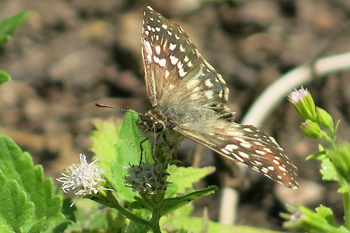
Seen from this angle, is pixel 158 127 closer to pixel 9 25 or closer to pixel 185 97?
pixel 185 97

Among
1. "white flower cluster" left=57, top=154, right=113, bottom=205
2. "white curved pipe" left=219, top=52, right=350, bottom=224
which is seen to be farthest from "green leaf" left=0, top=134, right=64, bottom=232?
"white curved pipe" left=219, top=52, right=350, bottom=224

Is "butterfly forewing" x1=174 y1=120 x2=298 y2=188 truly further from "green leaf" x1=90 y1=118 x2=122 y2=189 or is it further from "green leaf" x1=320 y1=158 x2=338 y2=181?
"green leaf" x1=90 y1=118 x2=122 y2=189

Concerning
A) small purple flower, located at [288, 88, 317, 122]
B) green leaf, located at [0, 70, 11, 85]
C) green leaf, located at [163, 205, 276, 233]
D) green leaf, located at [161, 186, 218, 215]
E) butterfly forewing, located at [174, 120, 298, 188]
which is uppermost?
small purple flower, located at [288, 88, 317, 122]

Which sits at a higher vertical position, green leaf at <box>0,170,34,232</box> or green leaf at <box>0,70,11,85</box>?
green leaf at <box>0,70,11,85</box>

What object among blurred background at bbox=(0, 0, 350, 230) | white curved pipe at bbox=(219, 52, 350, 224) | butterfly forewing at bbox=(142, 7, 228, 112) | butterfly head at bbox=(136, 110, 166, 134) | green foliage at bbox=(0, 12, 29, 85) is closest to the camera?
butterfly head at bbox=(136, 110, 166, 134)

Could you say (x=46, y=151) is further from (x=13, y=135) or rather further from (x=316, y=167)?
(x=316, y=167)

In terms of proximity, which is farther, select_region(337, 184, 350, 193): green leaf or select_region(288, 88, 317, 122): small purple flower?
select_region(288, 88, 317, 122): small purple flower

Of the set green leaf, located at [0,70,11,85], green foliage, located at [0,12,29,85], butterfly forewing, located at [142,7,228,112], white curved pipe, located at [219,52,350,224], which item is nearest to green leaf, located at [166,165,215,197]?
butterfly forewing, located at [142,7,228,112]

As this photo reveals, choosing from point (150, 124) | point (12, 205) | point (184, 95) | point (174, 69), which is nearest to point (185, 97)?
point (184, 95)

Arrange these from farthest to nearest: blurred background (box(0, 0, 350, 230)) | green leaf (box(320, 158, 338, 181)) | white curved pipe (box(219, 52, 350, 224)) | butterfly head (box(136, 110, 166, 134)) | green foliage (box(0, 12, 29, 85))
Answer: blurred background (box(0, 0, 350, 230)), white curved pipe (box(219, 52, 350, 224)), green foliage (box(0, 12, 29, 85)), butterfly head (box(136, 110, 166, 134)), green leaf (box(320, 158, 338, 181))
